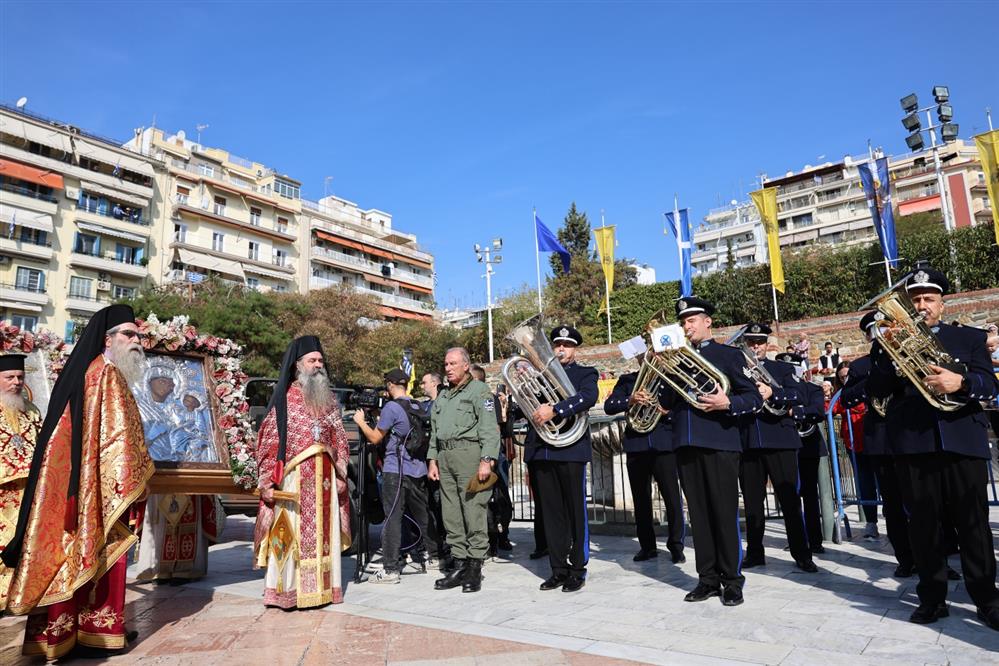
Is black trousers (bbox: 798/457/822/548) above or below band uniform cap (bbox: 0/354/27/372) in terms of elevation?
below

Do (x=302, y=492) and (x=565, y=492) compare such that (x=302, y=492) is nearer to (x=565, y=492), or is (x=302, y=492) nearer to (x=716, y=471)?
(x=565, y=492)

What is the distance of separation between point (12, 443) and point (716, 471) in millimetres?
5391

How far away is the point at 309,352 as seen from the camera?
20.2ft

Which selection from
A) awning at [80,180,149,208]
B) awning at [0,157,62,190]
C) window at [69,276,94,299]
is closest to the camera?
awning at [0,157,62,190]

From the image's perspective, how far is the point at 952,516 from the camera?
4.39 metres

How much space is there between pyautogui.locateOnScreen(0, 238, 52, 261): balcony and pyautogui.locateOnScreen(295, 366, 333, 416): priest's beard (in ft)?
152

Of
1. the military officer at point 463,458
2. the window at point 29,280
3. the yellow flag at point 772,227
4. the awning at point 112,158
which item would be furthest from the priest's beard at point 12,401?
the awning at point 112,158

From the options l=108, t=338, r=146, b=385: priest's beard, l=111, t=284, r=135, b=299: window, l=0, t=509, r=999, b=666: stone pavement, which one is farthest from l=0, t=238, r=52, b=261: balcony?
l=108, t=338, r=146, b=385: priest's beard

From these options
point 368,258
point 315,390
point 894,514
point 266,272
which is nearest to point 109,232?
point 266,272

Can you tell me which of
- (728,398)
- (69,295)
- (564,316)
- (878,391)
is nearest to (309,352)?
(728,398)

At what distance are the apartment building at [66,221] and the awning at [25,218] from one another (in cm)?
6

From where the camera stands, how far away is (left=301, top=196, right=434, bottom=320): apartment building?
62.9 meters

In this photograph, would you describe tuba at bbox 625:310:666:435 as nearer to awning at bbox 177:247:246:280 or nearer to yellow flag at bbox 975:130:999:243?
yellow flag at bbox 975:130:999:243

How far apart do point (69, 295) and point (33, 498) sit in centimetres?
4798
